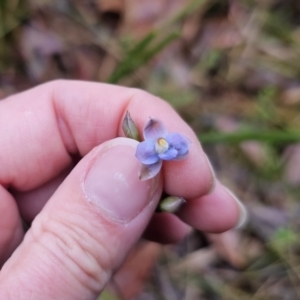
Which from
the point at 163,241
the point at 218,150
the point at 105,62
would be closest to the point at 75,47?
the point at 105,62

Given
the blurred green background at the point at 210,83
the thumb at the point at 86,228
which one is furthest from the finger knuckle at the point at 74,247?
the blurred green background at the point at 210,83

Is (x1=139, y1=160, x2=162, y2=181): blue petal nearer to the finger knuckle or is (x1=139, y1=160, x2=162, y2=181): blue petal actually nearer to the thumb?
the thumb

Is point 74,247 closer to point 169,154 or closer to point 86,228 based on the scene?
point 86,228

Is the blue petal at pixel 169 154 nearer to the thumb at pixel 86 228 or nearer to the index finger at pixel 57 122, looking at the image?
the thumb at pixel 86 228

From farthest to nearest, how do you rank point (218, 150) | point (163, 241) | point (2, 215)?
point (218, 150) < point (163, 241) < point (2, 215)

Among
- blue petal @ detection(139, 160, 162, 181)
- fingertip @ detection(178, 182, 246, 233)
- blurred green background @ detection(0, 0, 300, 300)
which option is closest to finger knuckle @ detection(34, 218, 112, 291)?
blue petal @ detection(139, 160, 162, 181)

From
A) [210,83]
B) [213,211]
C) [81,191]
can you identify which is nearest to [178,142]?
[81,191]

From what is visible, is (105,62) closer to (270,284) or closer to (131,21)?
(131,21)
